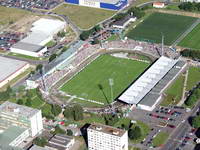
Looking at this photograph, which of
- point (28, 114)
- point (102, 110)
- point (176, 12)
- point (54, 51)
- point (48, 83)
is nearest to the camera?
point (28, 114)

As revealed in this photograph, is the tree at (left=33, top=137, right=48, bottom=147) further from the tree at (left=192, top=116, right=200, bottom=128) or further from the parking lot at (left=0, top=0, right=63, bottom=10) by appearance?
the parking lot at (left=0, top=0, right=63, bottom=10)

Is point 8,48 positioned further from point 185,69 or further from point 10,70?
point 185,69

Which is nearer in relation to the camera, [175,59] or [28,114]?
[28,114]

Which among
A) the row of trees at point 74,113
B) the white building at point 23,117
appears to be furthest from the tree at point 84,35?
the white building at point 23,117

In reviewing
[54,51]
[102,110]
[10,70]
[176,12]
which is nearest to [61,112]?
[102,110]

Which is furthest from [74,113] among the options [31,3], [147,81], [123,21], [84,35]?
[31,3]

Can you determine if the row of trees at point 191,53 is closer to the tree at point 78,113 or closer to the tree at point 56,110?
the tree at point 78,113
